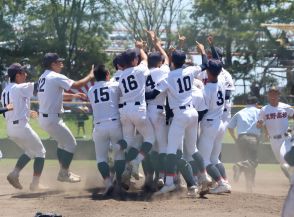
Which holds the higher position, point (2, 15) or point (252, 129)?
point (2, 15)

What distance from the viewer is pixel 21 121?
521 inches

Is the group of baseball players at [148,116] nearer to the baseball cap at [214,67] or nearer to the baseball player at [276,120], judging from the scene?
the baseball cap at [214,67]

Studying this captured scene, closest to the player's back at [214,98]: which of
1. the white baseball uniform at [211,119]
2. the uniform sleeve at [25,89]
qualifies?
the white baseball uniform at [211,119]

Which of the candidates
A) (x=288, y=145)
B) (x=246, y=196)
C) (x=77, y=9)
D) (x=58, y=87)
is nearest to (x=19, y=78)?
(x=58, y=87)

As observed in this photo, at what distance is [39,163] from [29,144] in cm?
35

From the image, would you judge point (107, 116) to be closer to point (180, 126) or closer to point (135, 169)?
point (180, 126)

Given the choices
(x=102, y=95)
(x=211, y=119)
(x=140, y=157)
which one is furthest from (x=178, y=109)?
(x=102, y=95)

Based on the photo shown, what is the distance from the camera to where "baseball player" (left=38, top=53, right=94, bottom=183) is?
13.0 metres

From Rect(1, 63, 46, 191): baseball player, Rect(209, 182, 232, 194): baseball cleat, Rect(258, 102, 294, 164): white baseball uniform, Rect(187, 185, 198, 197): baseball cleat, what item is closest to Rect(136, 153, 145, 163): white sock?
Rect(187, 185, 198, 197): baseball cleat

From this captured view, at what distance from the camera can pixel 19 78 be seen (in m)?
13.4

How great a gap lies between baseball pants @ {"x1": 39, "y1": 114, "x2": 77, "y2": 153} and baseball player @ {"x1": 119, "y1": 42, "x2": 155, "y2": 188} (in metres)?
1.50

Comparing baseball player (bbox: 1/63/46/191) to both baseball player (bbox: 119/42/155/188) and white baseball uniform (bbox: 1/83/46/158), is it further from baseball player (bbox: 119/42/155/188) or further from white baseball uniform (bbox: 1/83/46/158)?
baseball player (bbox: 119/42/155/188)

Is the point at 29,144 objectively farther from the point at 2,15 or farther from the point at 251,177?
the point at 2,15

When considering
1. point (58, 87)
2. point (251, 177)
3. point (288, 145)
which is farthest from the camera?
point (251, 177)
